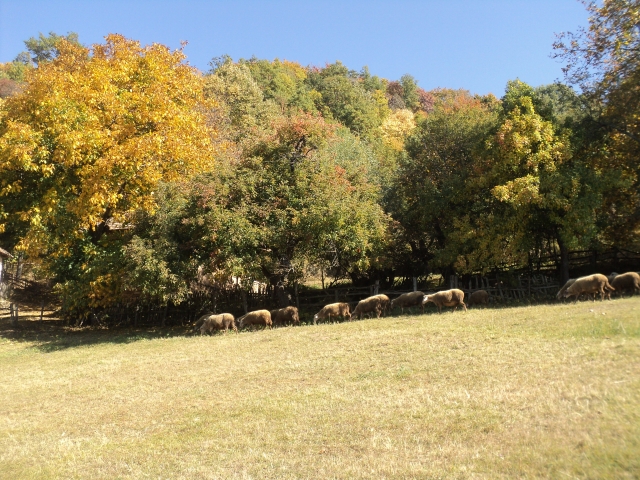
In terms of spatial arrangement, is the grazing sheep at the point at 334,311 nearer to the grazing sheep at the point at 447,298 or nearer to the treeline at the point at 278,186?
the treeline at the point at 278,186

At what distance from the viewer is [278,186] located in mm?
22703

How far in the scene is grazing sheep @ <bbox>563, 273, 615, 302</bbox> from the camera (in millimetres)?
18219

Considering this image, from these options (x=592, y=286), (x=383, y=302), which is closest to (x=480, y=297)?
(x=383, y=302)

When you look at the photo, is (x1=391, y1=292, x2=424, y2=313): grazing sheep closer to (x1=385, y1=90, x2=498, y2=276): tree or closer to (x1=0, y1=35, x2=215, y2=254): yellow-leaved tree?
(x1=385, y1=90, x2=498, y2=276): tree

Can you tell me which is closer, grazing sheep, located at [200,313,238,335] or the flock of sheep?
the flock of sheep

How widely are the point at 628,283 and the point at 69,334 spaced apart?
24070 mm

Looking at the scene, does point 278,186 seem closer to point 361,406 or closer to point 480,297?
point 480,297

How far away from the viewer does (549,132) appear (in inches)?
854

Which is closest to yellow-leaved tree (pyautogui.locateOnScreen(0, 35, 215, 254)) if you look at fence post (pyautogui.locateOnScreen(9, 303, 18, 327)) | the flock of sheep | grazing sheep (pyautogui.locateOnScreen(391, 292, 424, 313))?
fence post (pyautogui.locateOnScreen(9, 303, 18, 327))

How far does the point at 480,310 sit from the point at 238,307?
12343 millimetres

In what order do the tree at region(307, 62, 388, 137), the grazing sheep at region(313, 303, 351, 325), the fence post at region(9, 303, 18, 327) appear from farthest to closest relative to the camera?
the tree at region(307, 62, 388, 137) < the fence post at region(9, 303, 18, 327) < the grazing sheep at region(313, 303, 351, 325)

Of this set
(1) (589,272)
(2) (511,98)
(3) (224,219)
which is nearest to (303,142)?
(3) (224,219)

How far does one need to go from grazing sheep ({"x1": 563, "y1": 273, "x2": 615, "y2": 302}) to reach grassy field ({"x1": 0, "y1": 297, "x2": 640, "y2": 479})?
190cm

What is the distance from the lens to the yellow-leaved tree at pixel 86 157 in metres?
22.2
